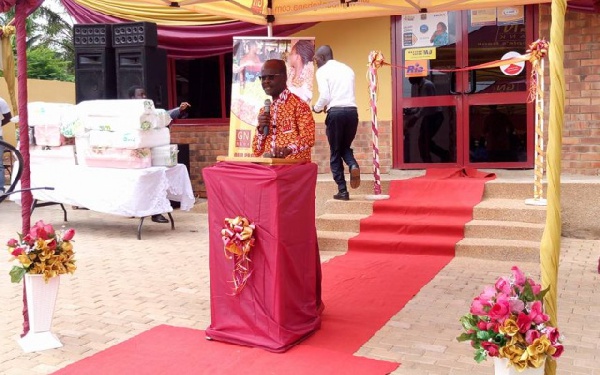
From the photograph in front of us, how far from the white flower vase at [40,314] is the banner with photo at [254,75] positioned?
285 centimetres

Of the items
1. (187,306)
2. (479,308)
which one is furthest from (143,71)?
(479,308)

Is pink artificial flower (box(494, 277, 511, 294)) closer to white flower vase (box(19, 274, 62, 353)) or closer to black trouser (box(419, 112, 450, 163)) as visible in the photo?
white flower vase (box(19, 274, 62, 353))

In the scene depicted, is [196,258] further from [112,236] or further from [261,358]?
[261,358]

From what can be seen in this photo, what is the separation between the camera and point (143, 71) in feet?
30.1

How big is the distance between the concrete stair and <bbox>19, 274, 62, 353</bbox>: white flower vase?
3434 millimetres

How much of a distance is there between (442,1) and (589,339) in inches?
156

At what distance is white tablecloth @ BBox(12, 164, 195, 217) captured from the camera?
7551mm

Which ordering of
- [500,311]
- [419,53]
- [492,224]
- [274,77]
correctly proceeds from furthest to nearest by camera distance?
[419,53], [492,224], [274,77], [500,311]

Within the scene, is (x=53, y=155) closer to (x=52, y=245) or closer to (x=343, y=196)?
(x=343, y=196)

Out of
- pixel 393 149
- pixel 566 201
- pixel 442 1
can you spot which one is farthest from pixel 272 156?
pixel 393 149

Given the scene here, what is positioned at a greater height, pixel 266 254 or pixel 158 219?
pixel 266 254

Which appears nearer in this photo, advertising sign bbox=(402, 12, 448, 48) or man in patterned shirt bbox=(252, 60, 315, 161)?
man in patterned shirt bbox=(252, 60, 315, 161)

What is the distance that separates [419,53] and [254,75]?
3.22 metres

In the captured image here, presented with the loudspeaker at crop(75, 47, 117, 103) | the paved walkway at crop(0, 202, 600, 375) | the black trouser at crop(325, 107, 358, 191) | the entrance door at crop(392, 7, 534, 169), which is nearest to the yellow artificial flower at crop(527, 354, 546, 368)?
the paved walkway at crop(0, 202, 600, 375)
